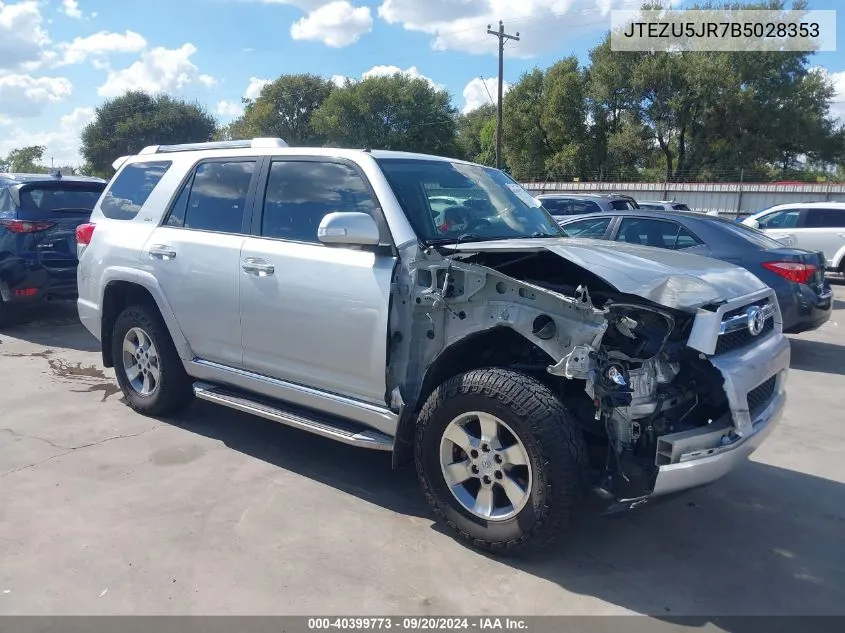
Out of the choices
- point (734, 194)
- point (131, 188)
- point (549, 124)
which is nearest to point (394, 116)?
point (549, 124)

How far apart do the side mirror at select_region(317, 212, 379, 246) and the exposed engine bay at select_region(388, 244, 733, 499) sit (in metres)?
0.31

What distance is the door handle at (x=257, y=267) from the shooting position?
4391 mm

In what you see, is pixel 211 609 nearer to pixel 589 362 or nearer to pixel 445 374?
pixel 445 374

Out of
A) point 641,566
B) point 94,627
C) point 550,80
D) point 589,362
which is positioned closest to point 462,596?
point 641,566

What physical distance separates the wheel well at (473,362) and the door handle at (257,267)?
1274 mm

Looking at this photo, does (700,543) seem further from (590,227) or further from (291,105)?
(291,105)

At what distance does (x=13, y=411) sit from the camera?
573 cm

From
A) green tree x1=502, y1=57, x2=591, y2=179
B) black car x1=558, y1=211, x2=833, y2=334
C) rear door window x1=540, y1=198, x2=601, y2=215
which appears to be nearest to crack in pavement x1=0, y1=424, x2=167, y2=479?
black car x1=558, y1=211, x2=833, y2=334

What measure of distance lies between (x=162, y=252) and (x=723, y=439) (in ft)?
12.7

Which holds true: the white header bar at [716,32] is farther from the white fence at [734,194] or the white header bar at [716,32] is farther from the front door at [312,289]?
the front door at [312,289]

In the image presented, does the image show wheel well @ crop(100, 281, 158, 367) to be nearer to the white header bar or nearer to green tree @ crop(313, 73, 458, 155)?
the white header bar

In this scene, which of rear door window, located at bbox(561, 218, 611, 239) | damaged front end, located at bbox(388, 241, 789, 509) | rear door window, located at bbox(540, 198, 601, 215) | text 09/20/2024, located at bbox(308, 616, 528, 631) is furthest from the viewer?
rear door window, located at bbox(540, 198, 601, 215)

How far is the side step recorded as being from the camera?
3941 millimetres

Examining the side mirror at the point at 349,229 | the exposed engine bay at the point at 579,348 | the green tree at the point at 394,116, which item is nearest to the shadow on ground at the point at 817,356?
the exposed engine bay at the point at 579,348
